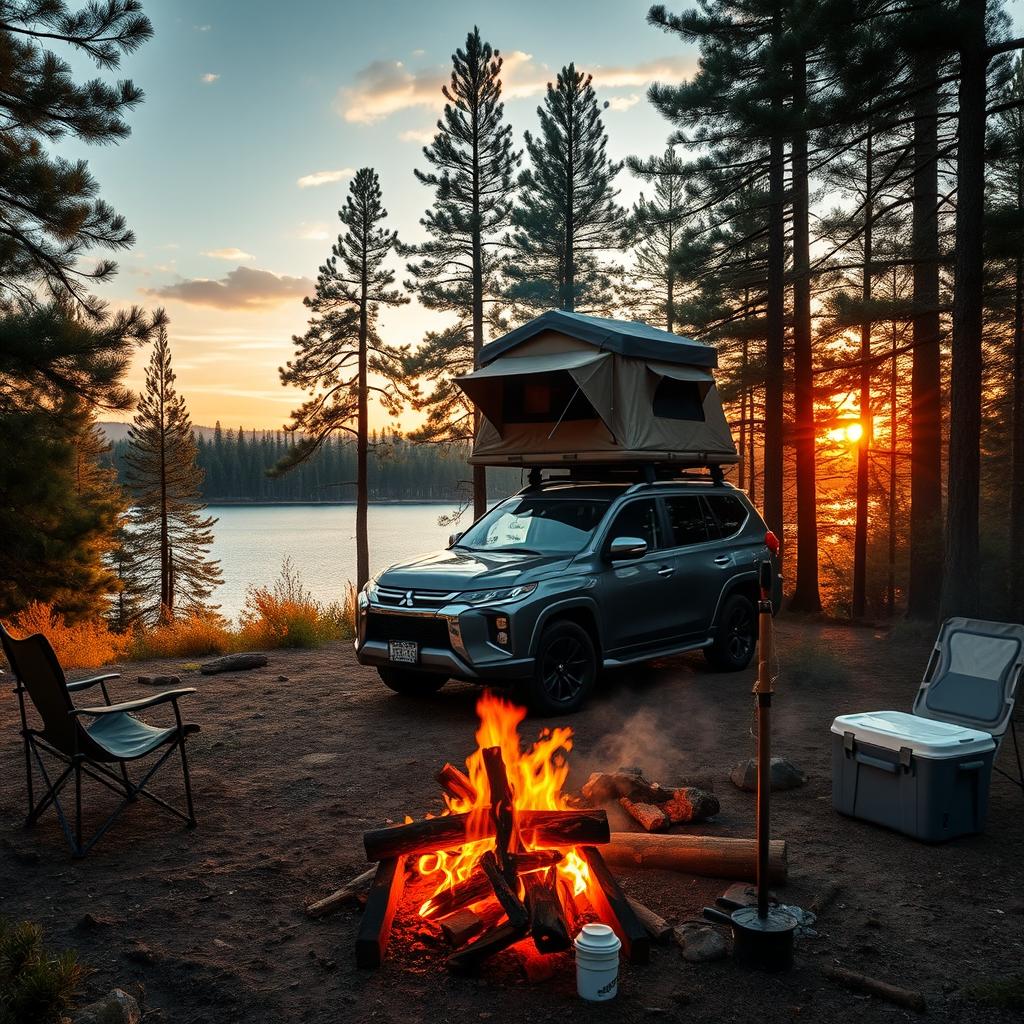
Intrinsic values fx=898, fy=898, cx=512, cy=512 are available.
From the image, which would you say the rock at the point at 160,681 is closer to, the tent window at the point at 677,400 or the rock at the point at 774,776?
the tent window at the point at 677,400

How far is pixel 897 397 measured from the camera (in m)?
29.1

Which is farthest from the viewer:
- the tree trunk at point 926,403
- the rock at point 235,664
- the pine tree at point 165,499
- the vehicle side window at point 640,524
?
the pine tree at point 165,499

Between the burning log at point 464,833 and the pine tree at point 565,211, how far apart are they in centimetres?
2432

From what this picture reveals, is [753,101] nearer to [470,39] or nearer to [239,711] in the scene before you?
[239,711]

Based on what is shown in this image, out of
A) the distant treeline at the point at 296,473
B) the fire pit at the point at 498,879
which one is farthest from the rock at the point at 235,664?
the distant treeline at the point at 296,473

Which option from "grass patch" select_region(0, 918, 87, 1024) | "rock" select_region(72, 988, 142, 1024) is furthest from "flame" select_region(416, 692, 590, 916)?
"grass patch" select_region(0, 918, 87, 1024)

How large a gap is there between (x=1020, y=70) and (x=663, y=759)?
18.5 meters

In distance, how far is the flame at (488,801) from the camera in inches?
159

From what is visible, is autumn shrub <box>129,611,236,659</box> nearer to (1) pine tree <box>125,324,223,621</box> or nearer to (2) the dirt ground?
(2) the dirt ground

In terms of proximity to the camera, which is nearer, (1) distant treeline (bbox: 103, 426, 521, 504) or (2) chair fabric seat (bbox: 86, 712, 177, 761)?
(2) chair fabric seat (bbox: 86, 712, 177, 761)

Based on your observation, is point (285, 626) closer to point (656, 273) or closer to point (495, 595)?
point (495, 595)

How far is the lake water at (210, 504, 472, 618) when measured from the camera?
161 feet

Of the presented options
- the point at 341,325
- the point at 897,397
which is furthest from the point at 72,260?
the point at 897,397

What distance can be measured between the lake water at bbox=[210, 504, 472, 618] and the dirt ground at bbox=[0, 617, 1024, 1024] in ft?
50.2
